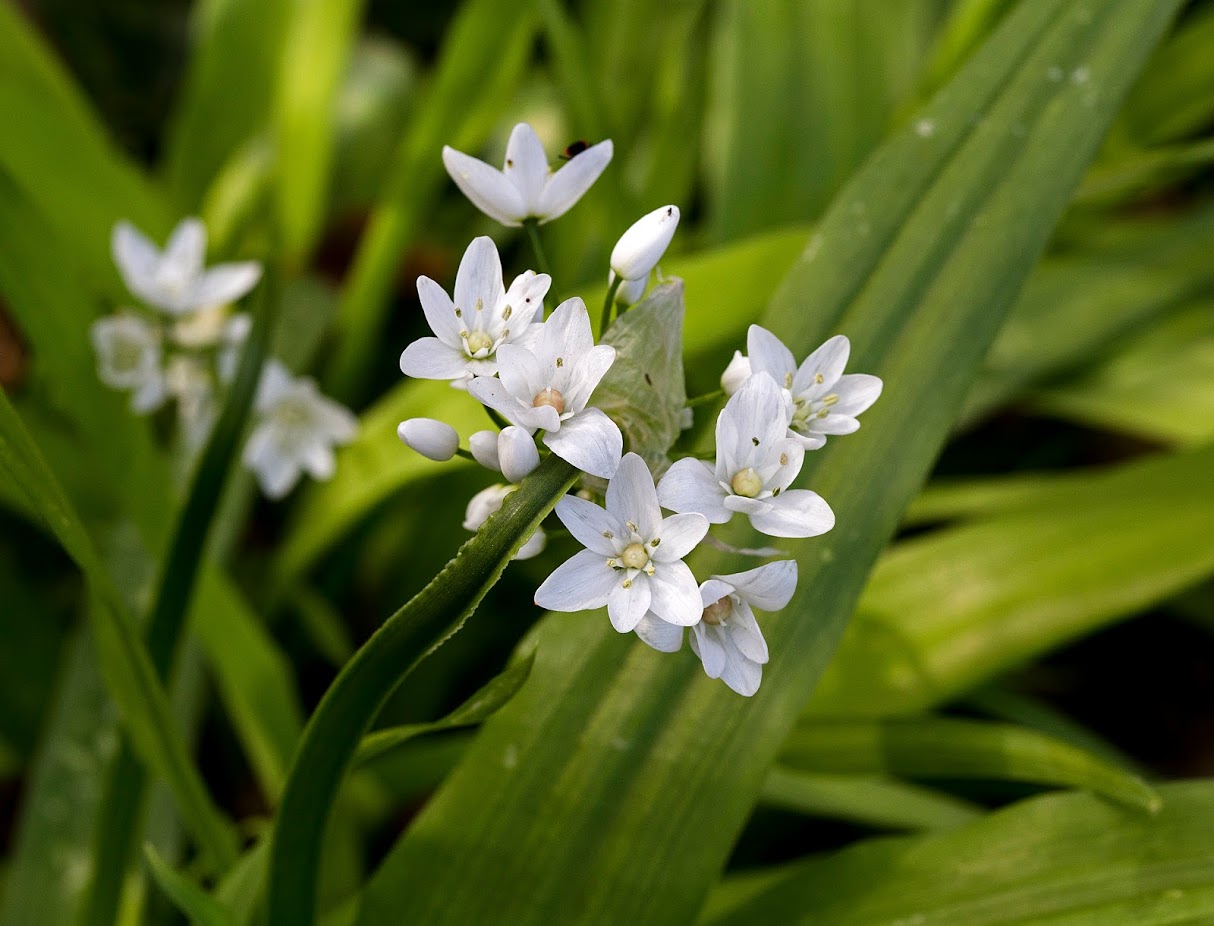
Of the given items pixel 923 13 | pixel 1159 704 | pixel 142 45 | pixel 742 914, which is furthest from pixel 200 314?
pixel 1159 704

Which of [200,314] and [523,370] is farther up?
[523,370]

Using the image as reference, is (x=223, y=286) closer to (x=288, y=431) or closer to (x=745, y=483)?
(x=288, y=431)

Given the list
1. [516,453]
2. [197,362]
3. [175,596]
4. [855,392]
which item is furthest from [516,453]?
[197,362]

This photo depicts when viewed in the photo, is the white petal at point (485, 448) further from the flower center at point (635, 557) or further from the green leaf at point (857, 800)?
the green leaf at point (857, 800)

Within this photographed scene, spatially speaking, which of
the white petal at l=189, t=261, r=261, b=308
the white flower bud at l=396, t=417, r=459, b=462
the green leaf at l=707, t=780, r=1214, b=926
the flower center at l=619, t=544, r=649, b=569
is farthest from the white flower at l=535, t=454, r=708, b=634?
the white petal at l=189, t=261, r=261, b=308

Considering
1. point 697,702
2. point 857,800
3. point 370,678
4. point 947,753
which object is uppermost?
point 370,678

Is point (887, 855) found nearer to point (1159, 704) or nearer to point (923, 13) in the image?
point (1159, 704)
